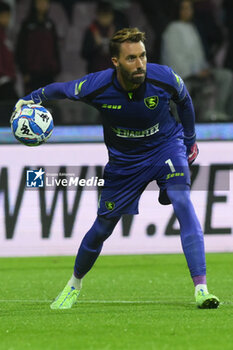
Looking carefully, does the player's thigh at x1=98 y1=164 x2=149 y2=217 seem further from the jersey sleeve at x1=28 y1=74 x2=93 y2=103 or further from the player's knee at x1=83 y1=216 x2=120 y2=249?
the jersey sleeve at x1=28 y1=74 x2=93 y2=103

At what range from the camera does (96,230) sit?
280 inches

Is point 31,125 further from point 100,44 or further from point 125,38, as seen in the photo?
point 100,44

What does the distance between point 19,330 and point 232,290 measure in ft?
9.28

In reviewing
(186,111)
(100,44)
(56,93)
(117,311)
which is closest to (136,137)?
(186,111)

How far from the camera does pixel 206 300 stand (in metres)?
6.55

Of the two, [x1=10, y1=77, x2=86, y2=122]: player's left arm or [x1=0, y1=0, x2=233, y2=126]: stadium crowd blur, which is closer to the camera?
[x1=10, y1=77, x2=86, y2=122]: player's left arm

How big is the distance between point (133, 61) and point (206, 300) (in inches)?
71.1

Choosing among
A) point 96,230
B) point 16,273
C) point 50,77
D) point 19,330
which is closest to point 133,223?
point 16,273

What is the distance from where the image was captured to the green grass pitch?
5.40 m

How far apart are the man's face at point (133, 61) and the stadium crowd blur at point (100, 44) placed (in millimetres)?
5459

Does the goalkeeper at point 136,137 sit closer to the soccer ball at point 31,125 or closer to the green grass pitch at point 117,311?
the soccer ball at point 31,125

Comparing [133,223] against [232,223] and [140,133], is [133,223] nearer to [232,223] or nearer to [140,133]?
[232,223]

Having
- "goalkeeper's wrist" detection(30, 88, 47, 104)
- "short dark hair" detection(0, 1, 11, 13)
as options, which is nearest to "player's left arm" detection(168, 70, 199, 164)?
"goalkeeper's wrist" detection(30, 88, 47, 104)

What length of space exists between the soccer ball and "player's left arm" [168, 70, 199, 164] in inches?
41.0
